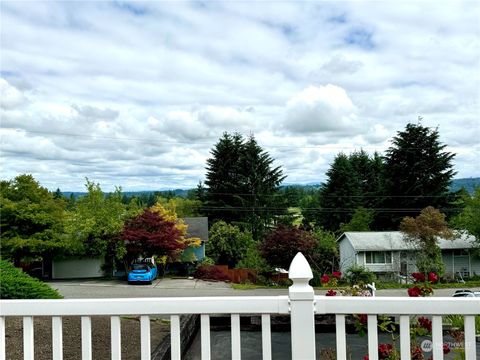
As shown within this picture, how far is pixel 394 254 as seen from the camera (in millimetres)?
16922

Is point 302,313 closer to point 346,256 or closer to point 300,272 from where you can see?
point 300,272

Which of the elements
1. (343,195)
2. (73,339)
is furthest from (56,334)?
(343,195)

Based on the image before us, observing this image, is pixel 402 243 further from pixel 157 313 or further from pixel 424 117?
pixel 157 313

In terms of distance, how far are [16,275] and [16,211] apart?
9164mm

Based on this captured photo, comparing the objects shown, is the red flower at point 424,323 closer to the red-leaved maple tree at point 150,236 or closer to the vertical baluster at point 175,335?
the vertical baluster at point 175,335

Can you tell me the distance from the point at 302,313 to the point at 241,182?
77.1 feet

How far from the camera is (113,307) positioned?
1.37 m

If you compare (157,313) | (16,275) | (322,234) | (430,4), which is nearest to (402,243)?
(322,234)

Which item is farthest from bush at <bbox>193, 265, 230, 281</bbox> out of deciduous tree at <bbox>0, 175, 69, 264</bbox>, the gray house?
deciduous tree at <bbox>0, 175, 69, 264</bbox>

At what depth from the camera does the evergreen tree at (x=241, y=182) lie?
23.8m

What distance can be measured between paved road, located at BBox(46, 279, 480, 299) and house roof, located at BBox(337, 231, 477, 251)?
10.5ft

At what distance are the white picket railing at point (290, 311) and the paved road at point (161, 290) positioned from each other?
10.9 meters

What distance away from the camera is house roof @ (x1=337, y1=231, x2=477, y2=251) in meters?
16.7

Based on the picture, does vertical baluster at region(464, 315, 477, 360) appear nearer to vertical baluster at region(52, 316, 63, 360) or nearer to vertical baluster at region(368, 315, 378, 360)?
vertical baluster at region(368, 315, 378, 360)
